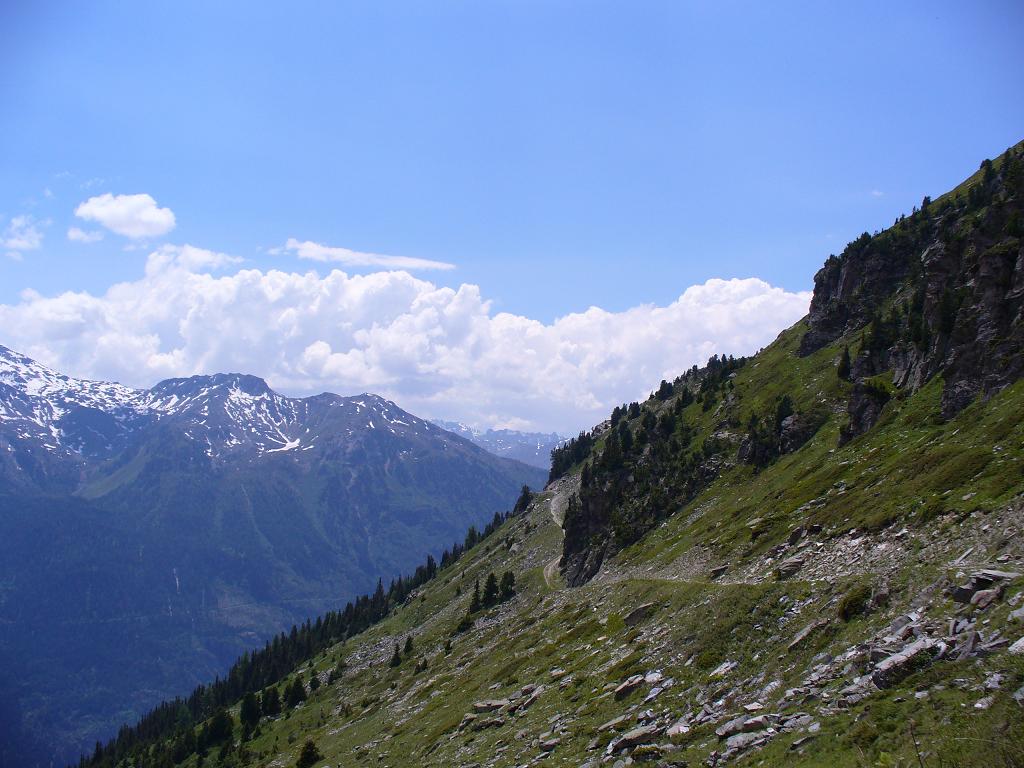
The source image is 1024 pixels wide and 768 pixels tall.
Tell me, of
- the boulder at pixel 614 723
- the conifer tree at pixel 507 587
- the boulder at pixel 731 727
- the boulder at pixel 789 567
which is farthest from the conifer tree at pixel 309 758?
the boulder at pixel 731 727

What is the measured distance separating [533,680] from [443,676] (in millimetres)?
39375

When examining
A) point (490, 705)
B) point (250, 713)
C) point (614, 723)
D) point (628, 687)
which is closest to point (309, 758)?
point (490, 705)

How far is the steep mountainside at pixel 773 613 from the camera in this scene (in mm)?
26016

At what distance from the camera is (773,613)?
131ft

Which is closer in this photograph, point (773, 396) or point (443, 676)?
point (443, 676)

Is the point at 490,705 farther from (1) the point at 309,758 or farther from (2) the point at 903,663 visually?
(2) the point at 903,663

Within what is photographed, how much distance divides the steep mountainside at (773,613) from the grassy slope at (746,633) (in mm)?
191

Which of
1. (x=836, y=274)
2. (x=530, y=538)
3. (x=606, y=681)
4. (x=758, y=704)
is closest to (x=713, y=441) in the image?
(x=836, y=274)

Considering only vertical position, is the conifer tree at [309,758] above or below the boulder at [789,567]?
below

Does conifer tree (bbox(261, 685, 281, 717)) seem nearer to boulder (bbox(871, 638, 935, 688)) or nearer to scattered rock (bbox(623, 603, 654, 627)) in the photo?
scattered rock (bbox(623, 603, 654, 627))

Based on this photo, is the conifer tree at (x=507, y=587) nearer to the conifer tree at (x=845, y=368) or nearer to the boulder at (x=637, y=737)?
the conifer tree at (x=845, y=368)

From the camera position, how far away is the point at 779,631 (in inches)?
1479

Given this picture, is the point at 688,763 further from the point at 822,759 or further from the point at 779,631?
the point at 779,631

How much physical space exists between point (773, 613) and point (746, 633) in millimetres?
2014
